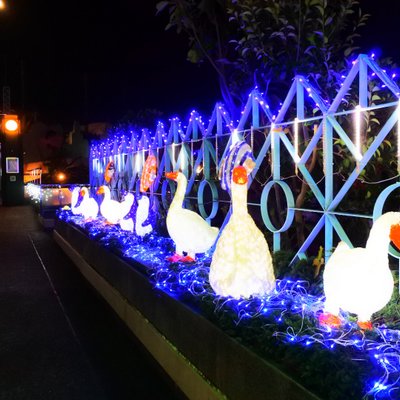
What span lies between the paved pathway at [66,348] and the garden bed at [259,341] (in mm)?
280

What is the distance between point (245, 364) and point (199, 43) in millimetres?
5308

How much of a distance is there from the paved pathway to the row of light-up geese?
3.72ft

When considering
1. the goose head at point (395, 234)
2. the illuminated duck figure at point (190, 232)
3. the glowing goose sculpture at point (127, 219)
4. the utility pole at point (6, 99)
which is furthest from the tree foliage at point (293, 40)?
the utility pole at point (6, 99)

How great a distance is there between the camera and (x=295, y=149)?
4730mm

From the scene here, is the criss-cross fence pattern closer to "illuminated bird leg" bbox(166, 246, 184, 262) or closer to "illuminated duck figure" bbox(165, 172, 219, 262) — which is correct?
"illuminated duck figure" bbox(165, 172, 219, 262)

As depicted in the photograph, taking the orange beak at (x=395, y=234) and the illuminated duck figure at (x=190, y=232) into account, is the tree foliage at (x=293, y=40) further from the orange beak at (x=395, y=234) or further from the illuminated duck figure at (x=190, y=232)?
the orange beak at (x=395, y=234)

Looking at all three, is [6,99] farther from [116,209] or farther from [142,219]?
[142,219]

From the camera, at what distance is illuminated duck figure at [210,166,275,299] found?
381 cm

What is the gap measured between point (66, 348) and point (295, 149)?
9.66 feet

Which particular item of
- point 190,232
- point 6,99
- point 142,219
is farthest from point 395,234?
point 6,99

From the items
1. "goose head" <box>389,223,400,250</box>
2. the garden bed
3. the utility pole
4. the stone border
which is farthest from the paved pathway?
the utility pole

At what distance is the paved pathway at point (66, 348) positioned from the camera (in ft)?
13.1

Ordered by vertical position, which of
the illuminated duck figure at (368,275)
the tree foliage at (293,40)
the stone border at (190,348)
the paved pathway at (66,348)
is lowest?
the paved pathway at (66,348)

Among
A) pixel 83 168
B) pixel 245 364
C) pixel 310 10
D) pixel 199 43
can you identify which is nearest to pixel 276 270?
pixel 245 364
